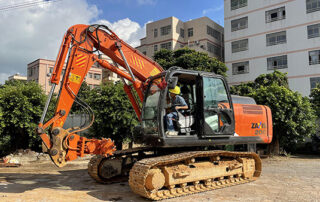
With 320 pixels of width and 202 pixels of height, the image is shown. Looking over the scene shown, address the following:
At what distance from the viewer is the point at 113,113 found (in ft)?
44.6

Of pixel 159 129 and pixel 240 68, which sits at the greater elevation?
pixel 240 68

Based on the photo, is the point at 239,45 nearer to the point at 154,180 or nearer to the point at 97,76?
the point at 154,180

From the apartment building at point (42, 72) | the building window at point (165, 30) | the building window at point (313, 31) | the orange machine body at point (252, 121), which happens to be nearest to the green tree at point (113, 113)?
the orange machine body at point (252, 121)

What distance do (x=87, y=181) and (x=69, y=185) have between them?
28.7 inches

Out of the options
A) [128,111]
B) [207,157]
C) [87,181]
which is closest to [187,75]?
[207,157]

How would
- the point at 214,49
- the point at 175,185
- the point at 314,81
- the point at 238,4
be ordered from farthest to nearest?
the point at 214,49 < the point at 238,4 < the point at 314,81 < the point at 175,185

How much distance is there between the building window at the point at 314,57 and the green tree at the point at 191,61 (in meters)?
9.78

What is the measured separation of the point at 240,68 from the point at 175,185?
30.1m

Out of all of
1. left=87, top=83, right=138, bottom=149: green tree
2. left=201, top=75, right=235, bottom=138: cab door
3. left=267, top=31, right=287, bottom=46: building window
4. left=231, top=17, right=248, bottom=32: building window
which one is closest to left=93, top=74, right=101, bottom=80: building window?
left=231, top=17, right=248, bottom=32: building window

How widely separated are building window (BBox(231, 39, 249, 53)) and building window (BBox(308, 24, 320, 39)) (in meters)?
7.11

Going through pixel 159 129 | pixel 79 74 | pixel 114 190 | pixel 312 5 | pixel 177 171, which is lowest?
pixel 114 190

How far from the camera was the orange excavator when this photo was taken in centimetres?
613

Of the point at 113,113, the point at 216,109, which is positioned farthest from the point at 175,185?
the point at 113,113

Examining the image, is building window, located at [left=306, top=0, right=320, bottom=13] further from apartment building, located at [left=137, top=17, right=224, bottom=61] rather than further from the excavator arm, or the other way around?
the excavator arm
